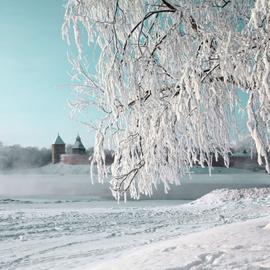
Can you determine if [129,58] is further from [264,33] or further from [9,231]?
[9,231]

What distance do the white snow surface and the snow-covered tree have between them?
2.96 ft

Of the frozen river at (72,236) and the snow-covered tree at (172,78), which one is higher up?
the snow-covered tree at (172,78)

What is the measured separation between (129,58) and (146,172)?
1.54 metres

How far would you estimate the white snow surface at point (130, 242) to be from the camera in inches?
144

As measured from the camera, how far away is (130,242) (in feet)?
24.7

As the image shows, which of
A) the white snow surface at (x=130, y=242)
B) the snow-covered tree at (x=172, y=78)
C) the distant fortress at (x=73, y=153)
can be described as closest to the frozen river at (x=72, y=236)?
the white snow surface at (x=130, y=242)

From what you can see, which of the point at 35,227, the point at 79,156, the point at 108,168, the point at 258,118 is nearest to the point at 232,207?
the point at 35,227

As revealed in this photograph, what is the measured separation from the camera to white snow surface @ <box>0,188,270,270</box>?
144 inches

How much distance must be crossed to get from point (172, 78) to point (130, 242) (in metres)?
3.76

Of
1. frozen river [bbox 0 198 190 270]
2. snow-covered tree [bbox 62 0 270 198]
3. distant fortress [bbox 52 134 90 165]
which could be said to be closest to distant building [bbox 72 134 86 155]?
distant fortress [bbox 52 134 90 165]

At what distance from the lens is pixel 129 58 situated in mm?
4285

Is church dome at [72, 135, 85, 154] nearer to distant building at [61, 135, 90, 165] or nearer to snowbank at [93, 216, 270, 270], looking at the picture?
distant building at [61, 135, 90, 165]

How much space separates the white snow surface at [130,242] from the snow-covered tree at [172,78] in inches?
35.5

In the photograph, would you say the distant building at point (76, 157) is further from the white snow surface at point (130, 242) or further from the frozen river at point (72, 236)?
the frozen river at point (72, 236)
